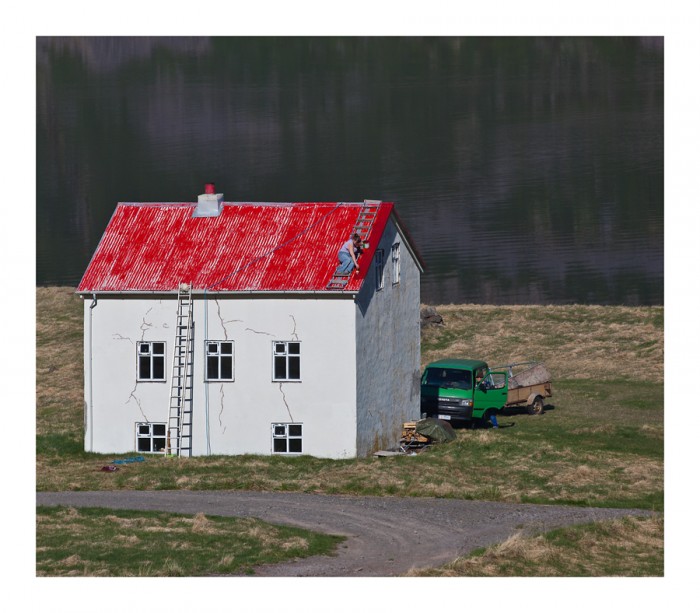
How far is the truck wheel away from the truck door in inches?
79.8

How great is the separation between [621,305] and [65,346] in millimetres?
28237

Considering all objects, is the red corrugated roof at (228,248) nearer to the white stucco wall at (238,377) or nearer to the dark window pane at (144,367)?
the white stucco wall at (238,377)

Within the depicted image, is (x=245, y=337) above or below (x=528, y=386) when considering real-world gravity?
above

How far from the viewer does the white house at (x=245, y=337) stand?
42.3m

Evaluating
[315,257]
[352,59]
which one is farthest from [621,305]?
[352,59]

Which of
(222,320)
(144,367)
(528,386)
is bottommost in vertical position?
(528,386)

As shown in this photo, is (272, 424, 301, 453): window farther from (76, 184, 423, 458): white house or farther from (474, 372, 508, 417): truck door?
(474, 372, 508, 417): truck door

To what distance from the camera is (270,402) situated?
140 ft

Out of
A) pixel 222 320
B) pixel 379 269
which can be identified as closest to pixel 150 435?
pixel 222 320

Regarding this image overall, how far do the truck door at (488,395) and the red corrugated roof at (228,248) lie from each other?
7496 mm

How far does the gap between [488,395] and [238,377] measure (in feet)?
31.9

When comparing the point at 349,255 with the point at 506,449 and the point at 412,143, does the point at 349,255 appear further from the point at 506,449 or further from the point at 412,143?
the point at 412,143

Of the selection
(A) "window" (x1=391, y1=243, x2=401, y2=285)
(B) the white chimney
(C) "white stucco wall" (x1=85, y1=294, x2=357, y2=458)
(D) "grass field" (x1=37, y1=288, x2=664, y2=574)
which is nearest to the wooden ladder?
(C) "white stucco wall" (x1=85, y1=294, x2=357, y2=458)

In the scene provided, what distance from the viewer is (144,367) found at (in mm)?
43625
